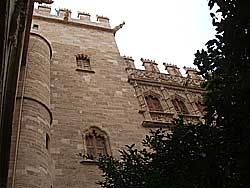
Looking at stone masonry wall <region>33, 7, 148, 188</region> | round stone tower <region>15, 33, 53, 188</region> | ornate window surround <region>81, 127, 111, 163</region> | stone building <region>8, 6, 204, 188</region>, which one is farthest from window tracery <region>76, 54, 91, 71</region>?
ornate window surround <region>81, 127, 111, 163</region>

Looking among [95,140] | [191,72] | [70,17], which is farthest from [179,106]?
[70,17]

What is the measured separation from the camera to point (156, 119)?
1545cm

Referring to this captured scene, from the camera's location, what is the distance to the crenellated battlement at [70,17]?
65.1 feet

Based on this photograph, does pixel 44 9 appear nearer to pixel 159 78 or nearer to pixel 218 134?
pixel 159 78

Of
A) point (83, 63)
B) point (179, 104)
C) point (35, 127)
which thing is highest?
point (83, 63)

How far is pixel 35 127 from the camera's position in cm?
1115

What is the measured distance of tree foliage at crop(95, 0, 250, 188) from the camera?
18.5ft

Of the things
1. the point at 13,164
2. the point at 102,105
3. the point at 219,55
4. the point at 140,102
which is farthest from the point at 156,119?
the point at 219,55

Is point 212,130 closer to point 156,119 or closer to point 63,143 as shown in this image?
point 63,143

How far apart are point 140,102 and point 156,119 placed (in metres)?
1.04

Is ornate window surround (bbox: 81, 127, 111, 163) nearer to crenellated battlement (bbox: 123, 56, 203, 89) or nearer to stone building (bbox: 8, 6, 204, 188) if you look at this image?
stone building (bbox: 8, 6, 204, 188)

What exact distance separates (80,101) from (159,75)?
4931 millimetres

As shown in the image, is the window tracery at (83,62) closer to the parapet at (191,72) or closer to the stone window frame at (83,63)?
the stone window frame at (83,63)

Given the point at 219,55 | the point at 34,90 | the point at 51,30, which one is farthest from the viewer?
the point at 51,30
